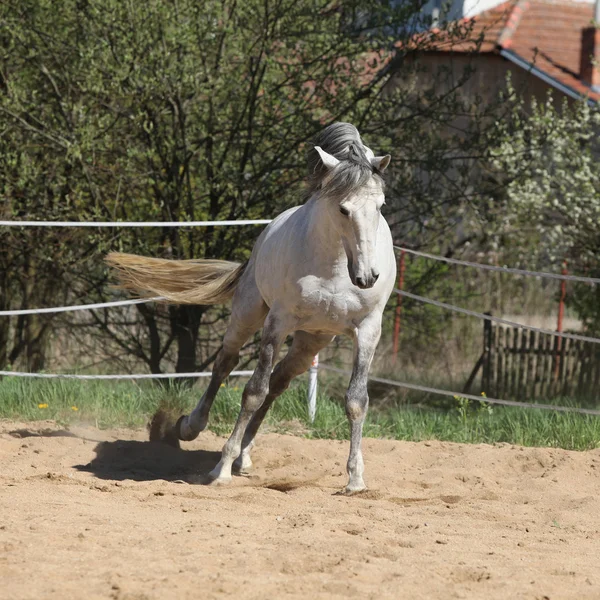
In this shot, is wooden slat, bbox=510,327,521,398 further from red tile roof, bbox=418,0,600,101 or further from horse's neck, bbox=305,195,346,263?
red tile roof, bbox=418,0,600,101

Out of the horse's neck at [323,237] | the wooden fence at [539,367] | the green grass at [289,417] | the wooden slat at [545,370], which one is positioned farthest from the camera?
the wooden slat at [545,370]

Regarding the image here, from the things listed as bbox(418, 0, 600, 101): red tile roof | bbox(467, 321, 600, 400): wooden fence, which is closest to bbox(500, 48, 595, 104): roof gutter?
bbox(418, 0, 600, 101): red tile roof

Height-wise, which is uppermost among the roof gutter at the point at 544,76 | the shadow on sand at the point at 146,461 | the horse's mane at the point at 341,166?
the roof gutter at the point at 544,76

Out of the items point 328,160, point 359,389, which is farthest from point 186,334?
point 328,160

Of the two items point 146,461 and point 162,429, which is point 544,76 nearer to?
point 162,429

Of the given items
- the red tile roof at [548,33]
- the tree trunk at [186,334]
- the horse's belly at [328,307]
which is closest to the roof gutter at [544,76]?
the red tile roof at [548,33]

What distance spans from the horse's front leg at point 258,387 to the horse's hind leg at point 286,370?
0.35m

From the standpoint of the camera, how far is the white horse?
4801 millimetres

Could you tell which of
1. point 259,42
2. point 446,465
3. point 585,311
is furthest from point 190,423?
point 585,311

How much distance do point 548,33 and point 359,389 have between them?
16.1 m

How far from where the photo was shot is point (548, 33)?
766 inches

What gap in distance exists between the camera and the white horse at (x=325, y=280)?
4801mm

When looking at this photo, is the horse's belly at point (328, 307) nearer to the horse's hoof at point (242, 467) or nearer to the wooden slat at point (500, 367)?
the horse's hoof at point (242, 467)

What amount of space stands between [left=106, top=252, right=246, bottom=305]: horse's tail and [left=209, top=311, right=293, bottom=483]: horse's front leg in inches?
42.0
